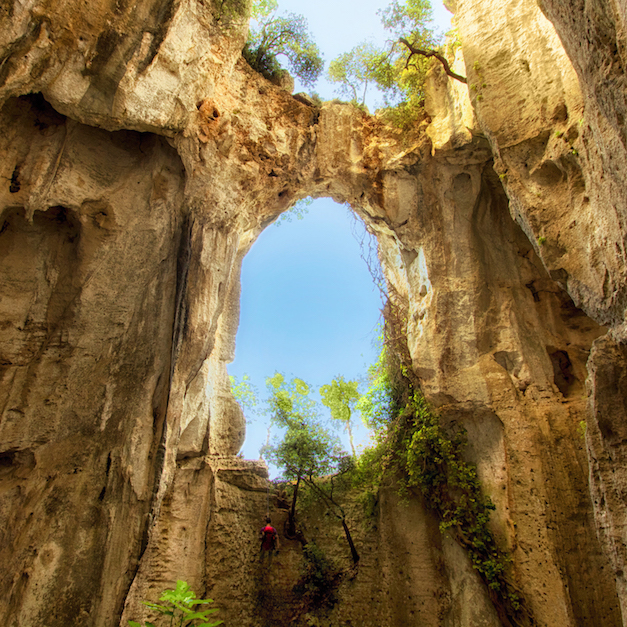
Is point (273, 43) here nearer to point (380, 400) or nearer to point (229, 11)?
point (229, 11)

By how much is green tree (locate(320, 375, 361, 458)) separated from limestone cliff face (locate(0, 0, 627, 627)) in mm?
4193

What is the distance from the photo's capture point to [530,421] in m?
7.09

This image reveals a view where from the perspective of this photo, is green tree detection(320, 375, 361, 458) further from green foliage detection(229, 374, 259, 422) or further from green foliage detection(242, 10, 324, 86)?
green foliage detection(242, 10, 324, 86)

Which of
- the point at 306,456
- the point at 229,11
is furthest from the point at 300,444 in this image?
the point at 229,11

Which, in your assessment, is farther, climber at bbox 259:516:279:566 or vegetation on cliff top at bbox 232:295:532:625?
climber at bbox 259:516:279:566

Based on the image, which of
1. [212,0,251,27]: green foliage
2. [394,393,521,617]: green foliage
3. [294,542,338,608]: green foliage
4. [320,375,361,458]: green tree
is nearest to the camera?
[394,393,521,617]: green foliage

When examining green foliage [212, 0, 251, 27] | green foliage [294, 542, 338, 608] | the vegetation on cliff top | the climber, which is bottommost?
green foliage [294, 542, 338, 608]

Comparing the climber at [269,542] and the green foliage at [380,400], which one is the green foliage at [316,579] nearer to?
the climber at [269,542]

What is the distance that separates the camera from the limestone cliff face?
19.1 feet

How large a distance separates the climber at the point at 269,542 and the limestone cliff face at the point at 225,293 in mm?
329

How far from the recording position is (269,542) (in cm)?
899

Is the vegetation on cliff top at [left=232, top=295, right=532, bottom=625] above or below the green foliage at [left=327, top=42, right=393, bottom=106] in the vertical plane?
below

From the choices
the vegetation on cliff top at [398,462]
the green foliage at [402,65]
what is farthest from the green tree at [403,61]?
the vegetation on cliff top at [398,462]

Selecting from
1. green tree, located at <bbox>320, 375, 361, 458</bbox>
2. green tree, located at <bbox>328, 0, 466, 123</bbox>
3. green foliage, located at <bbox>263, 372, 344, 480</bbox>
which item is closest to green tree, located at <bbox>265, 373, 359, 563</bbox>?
green foliage, located at <bbox>263, 372, 344, 480</bbox>
